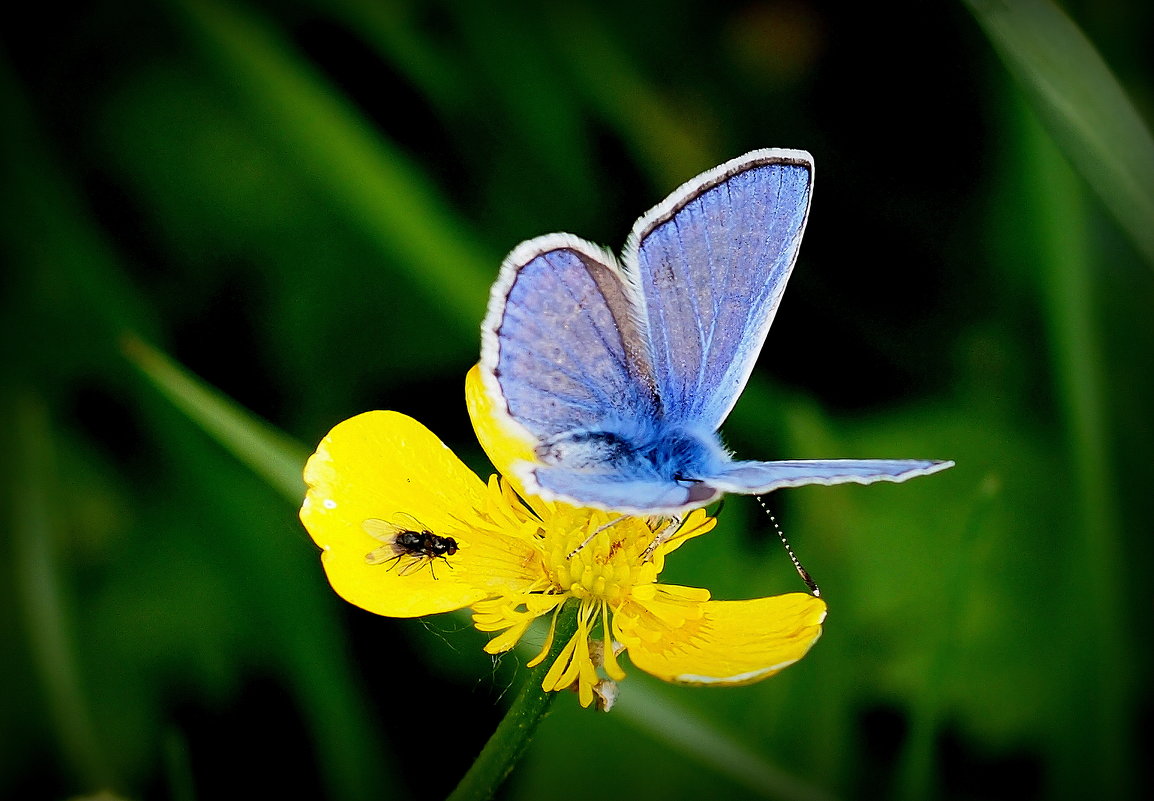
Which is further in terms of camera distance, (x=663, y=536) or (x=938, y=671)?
(x=938, y=671)

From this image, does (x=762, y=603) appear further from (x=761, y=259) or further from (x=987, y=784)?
(x=987, y=784)

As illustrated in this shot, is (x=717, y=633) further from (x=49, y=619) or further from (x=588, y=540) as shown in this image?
(x=49, y=619)

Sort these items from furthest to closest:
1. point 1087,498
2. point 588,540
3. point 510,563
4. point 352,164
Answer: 1. point 352,164
2. point 1087,498
3. point 510,563
4. point 588,540

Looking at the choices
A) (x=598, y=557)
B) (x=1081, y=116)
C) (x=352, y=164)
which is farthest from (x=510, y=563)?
(x=1081, y=116)

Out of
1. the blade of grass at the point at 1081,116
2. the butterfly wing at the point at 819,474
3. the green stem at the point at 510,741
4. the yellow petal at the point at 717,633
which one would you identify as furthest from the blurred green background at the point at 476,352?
the butterfly wing at the point at 819,474

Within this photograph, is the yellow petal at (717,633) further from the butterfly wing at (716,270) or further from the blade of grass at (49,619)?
the blade of grass at (49,619)

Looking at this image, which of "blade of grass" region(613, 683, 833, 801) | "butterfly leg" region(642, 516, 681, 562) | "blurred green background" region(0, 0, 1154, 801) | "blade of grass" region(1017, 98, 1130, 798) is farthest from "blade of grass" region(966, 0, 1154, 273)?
"blade of grass" region(613, 683, 833, 801)
